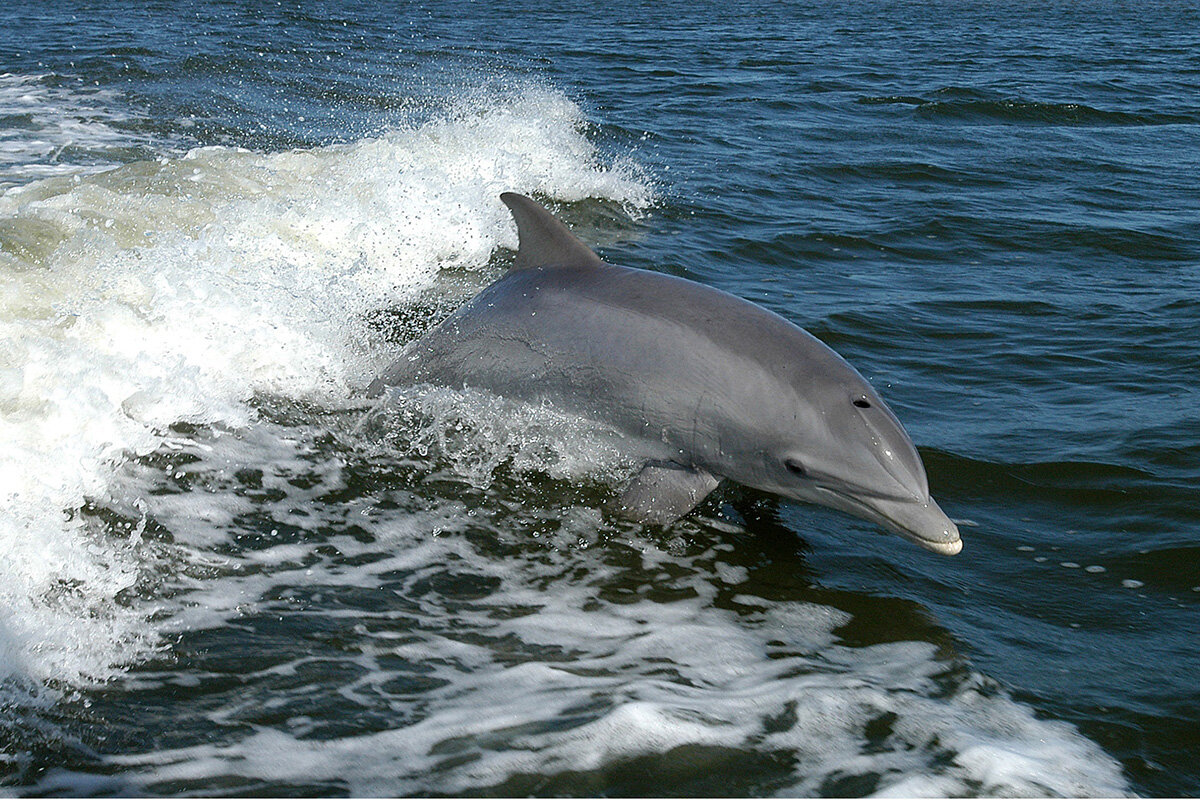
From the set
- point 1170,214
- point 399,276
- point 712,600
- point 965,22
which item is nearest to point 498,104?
point 399,276

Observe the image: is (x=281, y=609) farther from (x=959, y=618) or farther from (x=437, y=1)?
(x=437, y=1)

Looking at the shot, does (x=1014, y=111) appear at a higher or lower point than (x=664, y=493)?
higher

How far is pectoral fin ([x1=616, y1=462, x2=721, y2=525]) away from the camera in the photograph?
5621 millimetres

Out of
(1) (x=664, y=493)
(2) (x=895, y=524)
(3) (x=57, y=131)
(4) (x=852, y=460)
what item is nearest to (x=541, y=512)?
(1) (x=664, y=493)

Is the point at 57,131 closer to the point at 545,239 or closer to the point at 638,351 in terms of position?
the point at 545,239

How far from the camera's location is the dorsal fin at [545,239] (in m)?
6.35

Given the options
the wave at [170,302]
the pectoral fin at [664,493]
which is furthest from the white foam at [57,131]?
the pectoral fin at [664,493]

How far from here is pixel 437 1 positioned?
4225 centimetres

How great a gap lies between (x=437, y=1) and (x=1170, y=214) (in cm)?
3498

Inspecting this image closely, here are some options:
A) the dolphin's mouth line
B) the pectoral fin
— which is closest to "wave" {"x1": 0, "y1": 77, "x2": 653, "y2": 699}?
the pectoral fin

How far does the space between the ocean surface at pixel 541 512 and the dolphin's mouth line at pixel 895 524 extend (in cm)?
35

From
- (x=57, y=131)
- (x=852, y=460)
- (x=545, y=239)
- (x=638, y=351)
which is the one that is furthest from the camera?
(x=57, y=131)

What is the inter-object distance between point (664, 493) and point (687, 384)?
579 millimetres

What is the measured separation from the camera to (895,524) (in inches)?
202
